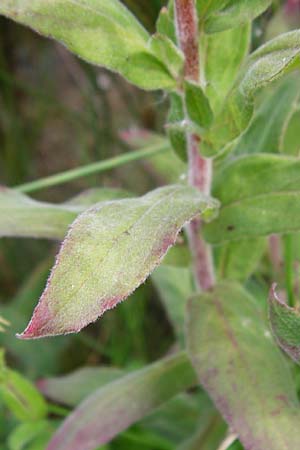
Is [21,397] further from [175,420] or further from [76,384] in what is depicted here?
[175,420]

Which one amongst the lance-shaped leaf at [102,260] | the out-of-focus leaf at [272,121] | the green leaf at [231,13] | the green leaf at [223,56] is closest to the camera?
the lance-shaped leaf at [102,260]

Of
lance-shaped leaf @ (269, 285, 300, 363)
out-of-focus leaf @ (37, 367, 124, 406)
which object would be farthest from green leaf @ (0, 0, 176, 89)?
out-of-focus leaf @ (37, 367, 124, 406)

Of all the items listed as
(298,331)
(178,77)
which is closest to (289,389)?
(298,331)

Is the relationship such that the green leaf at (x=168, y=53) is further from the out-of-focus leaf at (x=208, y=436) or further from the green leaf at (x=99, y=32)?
the out-of-focus leaf at (x=208, y=436)

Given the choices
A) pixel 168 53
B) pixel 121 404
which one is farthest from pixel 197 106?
pixel 121 404

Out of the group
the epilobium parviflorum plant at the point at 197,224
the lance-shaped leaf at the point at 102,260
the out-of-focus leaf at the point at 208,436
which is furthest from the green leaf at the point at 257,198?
the out-of-focus leaf at the point at 208,436
